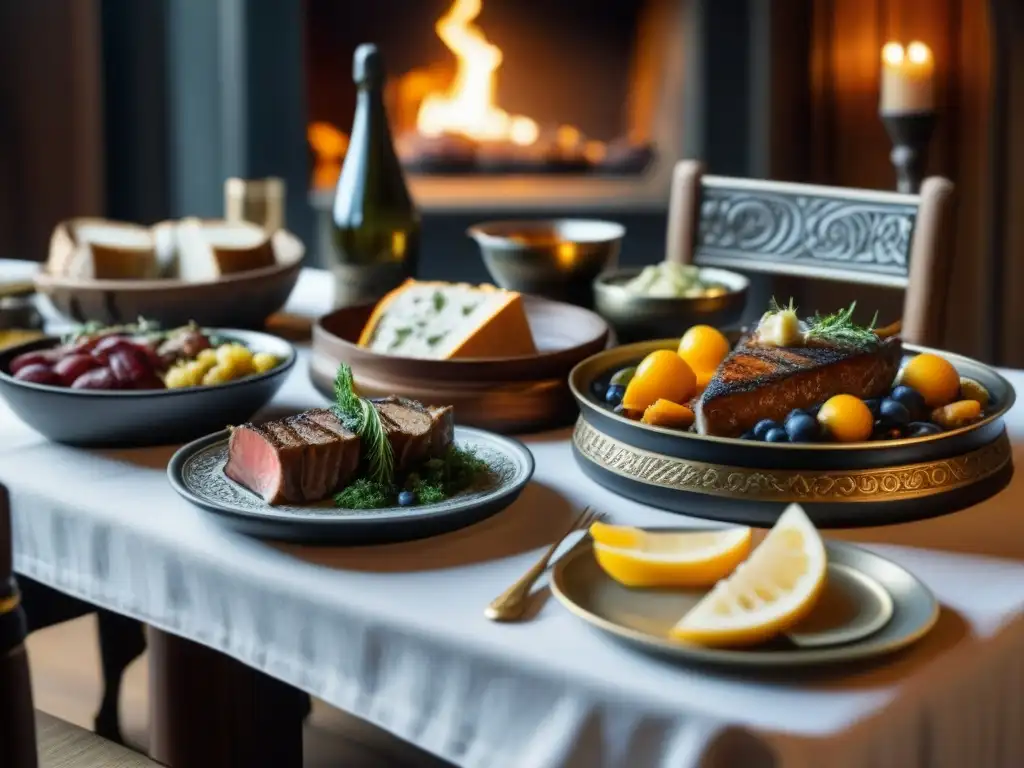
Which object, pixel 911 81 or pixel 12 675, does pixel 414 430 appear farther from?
pixel 911 81

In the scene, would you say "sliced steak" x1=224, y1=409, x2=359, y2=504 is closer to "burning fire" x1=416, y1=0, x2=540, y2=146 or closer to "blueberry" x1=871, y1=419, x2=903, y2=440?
"blueberry" x1=871, y1=419, x2=903, y2=440

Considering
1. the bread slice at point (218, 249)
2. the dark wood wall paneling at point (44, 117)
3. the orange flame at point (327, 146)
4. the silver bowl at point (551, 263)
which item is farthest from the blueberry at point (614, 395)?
the dark wood wall paneling at point (44, 117)

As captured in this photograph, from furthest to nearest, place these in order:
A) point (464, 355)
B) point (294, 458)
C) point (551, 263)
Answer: point (551, 263) → point (464, 355) → point (294, 458)

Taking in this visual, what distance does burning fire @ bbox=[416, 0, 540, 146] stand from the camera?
414cm

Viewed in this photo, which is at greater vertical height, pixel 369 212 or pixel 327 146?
pixel 327 146

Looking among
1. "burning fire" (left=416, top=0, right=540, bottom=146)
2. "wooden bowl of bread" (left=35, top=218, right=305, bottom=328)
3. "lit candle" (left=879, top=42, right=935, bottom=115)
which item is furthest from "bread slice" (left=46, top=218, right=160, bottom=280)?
"burning fire" (left=416, top=0, right=540, bottom=146)

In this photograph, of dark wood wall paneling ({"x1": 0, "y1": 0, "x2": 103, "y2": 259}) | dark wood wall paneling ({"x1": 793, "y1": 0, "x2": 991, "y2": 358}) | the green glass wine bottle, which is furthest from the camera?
dark wood wall paneling ({"x1": 0, "y1": 0, "x2": 103, "y2": 259})

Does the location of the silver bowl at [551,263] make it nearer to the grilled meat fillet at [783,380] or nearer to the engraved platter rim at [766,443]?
the engraved platter rim at [766,443]

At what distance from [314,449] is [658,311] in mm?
670

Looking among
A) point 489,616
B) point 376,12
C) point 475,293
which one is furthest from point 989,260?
point 489,616

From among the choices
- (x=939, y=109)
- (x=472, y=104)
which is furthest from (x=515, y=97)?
(x=939, y=109)

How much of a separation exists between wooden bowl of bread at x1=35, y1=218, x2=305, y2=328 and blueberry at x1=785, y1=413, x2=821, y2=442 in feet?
3.01

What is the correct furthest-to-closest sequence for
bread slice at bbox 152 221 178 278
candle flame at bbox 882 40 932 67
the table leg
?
candle flame at bbox 882 40 932 67 < bread slice at bbox 152 221 178 278 < the table leg

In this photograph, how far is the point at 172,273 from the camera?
1.99m
